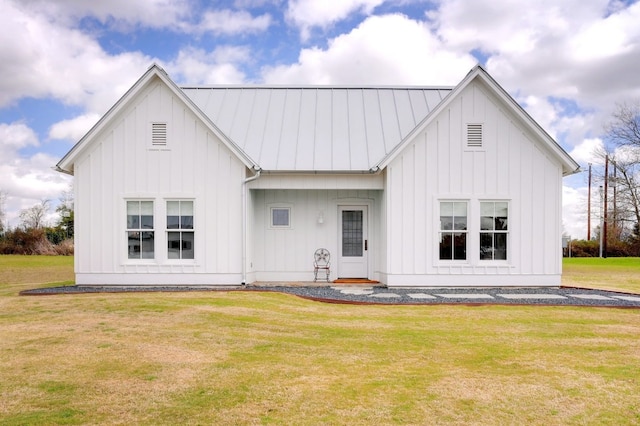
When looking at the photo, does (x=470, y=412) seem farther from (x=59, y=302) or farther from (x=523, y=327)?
(x=59, y=302)

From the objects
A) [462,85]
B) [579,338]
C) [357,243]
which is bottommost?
[579,338]

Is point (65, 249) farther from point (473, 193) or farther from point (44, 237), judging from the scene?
point (473, 193)

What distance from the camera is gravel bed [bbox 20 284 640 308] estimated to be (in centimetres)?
1334

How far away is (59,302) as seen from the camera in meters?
13.1

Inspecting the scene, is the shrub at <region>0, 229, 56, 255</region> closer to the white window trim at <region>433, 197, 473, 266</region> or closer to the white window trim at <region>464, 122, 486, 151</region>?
the white window trim at <region>433, 197, 473, 266</region>

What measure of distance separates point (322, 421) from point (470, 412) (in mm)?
1647

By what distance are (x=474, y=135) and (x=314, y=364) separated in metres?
10.3

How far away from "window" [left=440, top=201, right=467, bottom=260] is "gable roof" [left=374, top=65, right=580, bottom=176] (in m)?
2.13

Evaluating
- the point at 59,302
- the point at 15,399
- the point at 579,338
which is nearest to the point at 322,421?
the point at 15,399

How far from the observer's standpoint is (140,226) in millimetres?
16141

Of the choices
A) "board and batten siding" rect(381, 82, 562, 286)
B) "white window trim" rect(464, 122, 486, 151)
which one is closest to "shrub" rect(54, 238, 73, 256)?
"board and batten siding" rect(381, 82, 562, 286)

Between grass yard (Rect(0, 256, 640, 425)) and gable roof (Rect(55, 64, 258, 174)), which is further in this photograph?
gable roof (Rect(55, 64, 258, 174))

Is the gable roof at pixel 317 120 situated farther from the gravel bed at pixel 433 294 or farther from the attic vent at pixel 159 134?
the gravel bed at pixel 433 294

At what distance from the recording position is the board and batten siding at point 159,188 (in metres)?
16.1
